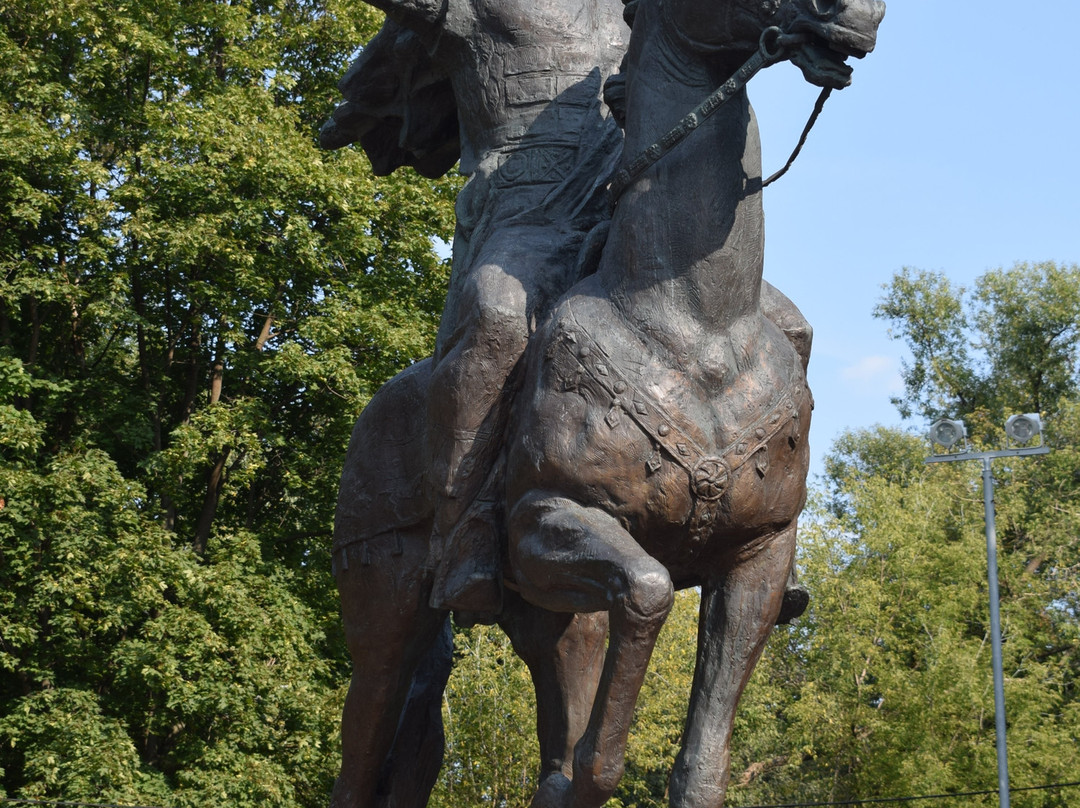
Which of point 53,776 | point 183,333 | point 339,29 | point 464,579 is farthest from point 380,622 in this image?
point 339,29

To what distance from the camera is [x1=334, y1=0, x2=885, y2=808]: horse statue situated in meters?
4.14

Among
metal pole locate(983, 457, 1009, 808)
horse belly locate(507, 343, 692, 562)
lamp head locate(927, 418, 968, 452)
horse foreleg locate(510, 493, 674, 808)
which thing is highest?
lamp head locate(927, 418, 968, 452)

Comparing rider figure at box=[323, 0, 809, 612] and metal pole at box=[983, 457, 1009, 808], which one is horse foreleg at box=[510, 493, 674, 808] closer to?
rider figure at box=[323, 0, 809, 612]

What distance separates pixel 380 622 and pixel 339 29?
1606cm

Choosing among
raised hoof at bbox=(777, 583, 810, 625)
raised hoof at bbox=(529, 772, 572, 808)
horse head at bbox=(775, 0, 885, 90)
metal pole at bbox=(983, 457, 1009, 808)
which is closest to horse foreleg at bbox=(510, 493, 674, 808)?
raised hoof at bbox=(529, 772, 572, 808)

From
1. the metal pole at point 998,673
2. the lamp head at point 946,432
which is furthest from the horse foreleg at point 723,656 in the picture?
the lamp head at point 946,432

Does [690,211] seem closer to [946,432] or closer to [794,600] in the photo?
[794,600]

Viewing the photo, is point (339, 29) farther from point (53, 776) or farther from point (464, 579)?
point (464, 579)

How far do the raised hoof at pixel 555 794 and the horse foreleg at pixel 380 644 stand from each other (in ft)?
4.07

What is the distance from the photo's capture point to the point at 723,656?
14.6 ft

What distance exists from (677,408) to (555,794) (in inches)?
48.0

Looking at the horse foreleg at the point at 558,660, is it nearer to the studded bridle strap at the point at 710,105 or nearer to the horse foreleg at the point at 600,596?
the horse foreleg at the point at 600,596

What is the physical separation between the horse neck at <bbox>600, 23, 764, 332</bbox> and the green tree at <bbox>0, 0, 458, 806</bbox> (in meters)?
12.2

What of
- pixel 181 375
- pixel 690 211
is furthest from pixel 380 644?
pixel 181 375
